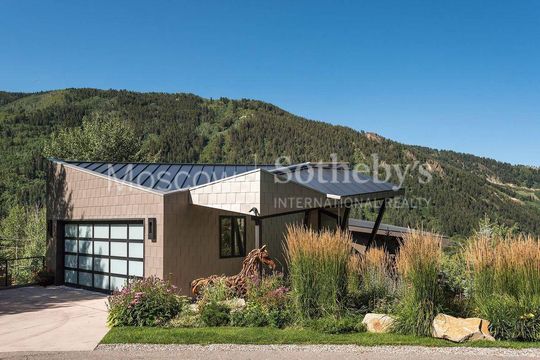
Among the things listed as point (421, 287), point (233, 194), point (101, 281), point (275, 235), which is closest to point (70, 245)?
point (101, 281)

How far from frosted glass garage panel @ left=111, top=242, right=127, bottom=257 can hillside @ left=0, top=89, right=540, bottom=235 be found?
32098 mm

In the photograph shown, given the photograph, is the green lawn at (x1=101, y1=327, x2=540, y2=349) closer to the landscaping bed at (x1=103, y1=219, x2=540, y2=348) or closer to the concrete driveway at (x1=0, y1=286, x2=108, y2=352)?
the landscaping bed at (x1=103, y1=219, x2=540, y2=348)

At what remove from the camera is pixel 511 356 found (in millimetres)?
6441

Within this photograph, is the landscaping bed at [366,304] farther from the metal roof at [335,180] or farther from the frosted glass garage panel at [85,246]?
the frosted glass garage panel at [85,246]

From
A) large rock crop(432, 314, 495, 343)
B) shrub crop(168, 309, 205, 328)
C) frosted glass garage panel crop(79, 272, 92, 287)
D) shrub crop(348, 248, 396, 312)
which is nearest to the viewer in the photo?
large rock crop(432, 314, 495, 343)

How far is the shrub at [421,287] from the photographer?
24.2ft

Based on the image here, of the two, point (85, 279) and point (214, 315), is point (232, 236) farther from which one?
point (85, 279)

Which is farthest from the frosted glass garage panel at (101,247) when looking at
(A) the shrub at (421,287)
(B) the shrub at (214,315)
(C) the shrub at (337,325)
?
(A) the shrub at (421,287)

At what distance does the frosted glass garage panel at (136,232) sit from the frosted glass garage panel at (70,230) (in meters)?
3.12

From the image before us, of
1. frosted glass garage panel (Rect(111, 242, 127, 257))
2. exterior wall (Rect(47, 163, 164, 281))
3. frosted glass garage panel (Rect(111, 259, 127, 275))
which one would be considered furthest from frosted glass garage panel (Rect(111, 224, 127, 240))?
frosted glass garage panel (Rect(111, 259, 127, 275))

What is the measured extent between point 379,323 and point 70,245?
34.4 feet

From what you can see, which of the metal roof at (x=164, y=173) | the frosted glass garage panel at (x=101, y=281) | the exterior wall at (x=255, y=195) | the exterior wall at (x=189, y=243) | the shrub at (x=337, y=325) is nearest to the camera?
the shrub at (x=337, y=325)

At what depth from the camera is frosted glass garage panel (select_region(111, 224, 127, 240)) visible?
12523 millimetres

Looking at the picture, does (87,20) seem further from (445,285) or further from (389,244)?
(445,285)
